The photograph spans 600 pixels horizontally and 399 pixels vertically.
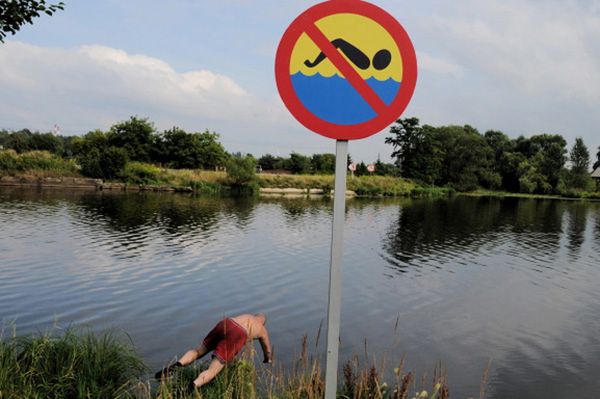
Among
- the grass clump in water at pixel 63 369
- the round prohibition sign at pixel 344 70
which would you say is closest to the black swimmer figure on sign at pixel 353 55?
the round prohibition sign at pixel 344 70

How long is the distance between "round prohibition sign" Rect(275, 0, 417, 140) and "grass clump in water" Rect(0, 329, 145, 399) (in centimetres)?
233

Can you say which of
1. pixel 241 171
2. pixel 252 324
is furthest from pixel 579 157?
pixel 252 324

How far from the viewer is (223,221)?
19266 mm

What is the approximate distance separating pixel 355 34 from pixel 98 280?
8.11m

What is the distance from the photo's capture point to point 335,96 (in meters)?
2.39

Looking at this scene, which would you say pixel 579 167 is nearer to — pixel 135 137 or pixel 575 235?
pixel 575 235

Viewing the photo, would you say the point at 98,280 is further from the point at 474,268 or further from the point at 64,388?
the point at 474,268

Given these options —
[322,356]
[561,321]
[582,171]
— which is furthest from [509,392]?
[582,171]

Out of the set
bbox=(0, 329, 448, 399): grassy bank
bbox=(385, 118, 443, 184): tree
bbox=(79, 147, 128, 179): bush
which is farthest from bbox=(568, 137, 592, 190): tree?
bbox=(0, 329, 448, 399): grassy bank

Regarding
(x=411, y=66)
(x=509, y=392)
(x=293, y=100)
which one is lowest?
(x=509, y=392)

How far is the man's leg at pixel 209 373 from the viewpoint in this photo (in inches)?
140

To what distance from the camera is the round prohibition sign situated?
2.35m

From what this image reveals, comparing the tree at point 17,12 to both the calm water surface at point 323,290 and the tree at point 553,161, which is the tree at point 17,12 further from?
the tree at point 553,161

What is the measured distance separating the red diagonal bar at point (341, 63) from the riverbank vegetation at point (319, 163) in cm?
3534
